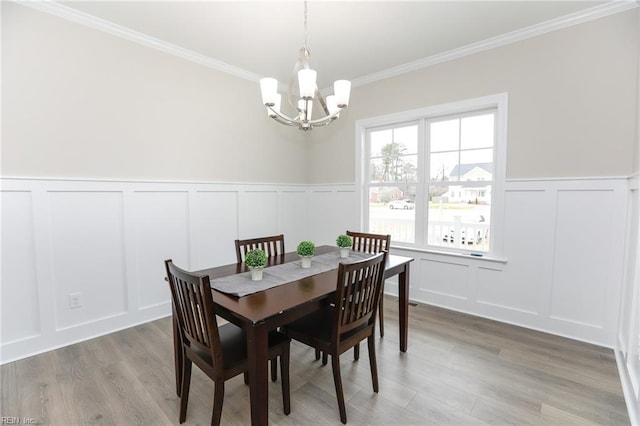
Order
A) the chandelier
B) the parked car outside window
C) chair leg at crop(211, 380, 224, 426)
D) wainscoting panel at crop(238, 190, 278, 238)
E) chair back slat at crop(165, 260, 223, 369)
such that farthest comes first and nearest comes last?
wainscoting panel at crop(238, 190, 278, 238), the parked car outside window, the chandelier, chair leg at crop(211, 380, 224, 426), chair back slat at crop(165, 260, 223, 369)

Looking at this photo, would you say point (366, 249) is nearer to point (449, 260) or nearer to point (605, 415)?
point (449, 260)

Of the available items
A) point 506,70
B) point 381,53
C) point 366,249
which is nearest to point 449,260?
point 366,249

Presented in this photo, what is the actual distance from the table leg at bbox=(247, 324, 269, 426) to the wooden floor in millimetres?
370

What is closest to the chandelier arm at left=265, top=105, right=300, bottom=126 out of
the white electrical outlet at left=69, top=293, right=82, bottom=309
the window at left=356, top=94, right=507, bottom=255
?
the window at left=356, top=94, right=507, bottom=255

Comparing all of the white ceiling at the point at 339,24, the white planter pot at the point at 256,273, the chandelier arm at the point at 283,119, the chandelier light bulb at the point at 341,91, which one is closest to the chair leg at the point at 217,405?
the white planter pot at the point at 256,273

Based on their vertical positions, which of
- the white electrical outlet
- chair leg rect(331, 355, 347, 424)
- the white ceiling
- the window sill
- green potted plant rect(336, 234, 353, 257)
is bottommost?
chair leg rect(331, 355, 347, 424)

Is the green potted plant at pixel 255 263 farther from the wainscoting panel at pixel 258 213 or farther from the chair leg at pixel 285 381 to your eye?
the wainscoting panel at pixel 258 213

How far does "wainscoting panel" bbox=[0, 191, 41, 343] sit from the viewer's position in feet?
7.26

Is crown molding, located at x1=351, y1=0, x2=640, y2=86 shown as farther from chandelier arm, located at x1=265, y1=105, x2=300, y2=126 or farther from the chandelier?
chandelier arm, located at x1=265, y1=105, x2=300, y2=126

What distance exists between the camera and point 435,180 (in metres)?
3.38

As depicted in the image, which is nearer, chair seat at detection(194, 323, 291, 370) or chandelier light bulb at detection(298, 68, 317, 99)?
chair seat at detection(194, 323, 291, 370)

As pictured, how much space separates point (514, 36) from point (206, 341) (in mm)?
3524

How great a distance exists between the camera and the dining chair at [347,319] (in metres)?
1.63

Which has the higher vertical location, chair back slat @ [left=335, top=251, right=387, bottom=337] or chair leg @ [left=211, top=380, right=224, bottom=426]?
chair back slat @ [left=335, top=251, right=387, bottom=337]
